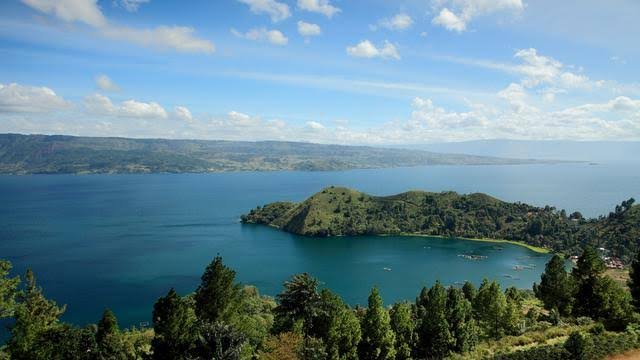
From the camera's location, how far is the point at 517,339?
1389 inches

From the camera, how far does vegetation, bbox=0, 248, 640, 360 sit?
93.4ft

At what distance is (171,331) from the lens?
33.0m

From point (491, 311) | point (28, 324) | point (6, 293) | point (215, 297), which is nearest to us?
point (6, 293)

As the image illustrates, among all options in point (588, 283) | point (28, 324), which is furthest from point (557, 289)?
point (28, 324)

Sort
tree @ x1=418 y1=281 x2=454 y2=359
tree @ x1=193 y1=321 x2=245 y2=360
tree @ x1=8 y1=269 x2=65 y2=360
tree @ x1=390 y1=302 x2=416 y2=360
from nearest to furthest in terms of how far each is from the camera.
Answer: tree @ x1=193 y1=321 x2=245 y2=360
tree @ x1=8 y1=269 x2=65 y2=360
tree @ x1=418 y1=281 x2=454 y2=359
tree @ x1=390 y1=302 x2=416 y2=360

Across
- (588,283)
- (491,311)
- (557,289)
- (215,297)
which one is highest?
(588,283)

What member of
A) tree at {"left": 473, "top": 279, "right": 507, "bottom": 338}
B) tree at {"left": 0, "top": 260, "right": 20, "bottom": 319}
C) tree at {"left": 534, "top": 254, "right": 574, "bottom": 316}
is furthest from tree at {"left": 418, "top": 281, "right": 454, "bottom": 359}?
tree at {"left": 0, "top": 260, "right": 20, "bottom": 319}

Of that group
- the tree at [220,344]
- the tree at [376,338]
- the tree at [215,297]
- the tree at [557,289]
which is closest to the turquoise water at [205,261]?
the tree at [557,289]

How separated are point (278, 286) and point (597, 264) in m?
79.4

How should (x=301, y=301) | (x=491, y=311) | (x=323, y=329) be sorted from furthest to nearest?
(x=491, y=311)
(x=323, y=329)
(x=301, y=301)

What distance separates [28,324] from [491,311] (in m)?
41.6

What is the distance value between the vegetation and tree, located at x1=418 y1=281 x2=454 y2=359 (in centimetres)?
8

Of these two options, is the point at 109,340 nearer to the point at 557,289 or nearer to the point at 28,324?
the point at 28,324

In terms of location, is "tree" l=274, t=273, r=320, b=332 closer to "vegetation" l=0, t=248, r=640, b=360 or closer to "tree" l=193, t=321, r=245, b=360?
"vegetation" l=0, t=248, r=640, b=360
